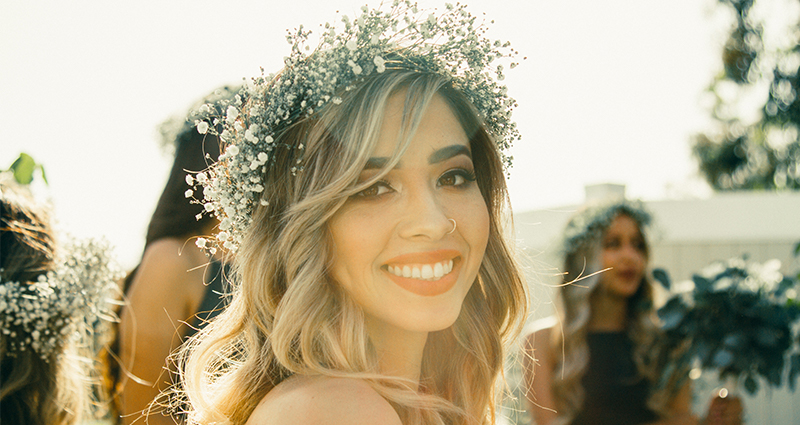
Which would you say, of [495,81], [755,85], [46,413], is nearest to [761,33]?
[755,85]

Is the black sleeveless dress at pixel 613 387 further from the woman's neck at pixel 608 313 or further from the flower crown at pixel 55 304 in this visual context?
the flower crown at pixel 55 304

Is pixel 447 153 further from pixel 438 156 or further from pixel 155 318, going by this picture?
pixel 155 318

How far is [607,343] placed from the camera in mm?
4328

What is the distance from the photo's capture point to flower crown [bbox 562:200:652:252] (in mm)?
4566

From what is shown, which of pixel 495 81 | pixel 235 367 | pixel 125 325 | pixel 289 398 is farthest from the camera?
pixel 125 325

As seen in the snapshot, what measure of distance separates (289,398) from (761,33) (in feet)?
53.4

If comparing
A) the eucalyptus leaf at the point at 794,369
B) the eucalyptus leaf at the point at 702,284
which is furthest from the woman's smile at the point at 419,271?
the eucalyptus leaf at the point at 794,369

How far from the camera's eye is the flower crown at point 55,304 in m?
2.30

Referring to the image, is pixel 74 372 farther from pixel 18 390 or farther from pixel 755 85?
pixel 755 85

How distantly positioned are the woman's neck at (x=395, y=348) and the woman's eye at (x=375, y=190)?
0.39 metres

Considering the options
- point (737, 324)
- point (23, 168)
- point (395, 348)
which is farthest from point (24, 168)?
point (737, 324)

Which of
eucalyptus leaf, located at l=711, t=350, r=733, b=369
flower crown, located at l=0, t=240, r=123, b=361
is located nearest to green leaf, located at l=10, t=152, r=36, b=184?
flower crown, located at l=0, t=240, r=123, b=361

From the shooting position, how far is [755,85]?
14.9 metres

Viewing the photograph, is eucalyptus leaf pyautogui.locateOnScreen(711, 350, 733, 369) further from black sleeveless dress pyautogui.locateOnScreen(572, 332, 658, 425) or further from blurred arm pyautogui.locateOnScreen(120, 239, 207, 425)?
blurred arm pyautogui.locateOnScreen(120, 239, 207, 425)
